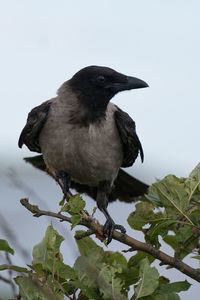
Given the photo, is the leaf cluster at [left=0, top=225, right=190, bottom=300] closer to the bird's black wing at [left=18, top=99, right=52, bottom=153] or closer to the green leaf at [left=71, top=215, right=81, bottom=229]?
the green leaf at [left=71, top=215, right=81, bottom=229]

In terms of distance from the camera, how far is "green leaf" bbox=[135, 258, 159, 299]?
2.88 m

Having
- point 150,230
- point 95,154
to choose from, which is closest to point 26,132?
point 95,154

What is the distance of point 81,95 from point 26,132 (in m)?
0.79

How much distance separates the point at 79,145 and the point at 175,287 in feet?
9.00

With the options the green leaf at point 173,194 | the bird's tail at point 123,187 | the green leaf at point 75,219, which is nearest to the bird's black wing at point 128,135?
the bird's tail at point 123,187

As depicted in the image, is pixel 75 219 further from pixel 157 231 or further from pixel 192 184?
pixel 192 184

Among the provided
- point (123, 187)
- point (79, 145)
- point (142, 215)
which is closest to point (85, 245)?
point (142, 215)

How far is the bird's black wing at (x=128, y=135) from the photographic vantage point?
594 cm

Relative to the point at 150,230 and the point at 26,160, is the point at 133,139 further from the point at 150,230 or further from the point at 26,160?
the point at 150,230

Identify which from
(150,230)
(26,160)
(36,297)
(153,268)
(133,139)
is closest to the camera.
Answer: (36,297)

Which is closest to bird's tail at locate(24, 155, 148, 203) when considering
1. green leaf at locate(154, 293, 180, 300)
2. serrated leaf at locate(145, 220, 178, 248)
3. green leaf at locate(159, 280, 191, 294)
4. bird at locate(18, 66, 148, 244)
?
bird at locate(18, 66, 148, 244)

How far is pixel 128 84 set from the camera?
19.4 feet

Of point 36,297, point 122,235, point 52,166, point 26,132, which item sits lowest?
point 36,297

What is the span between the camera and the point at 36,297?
9.12 ft
